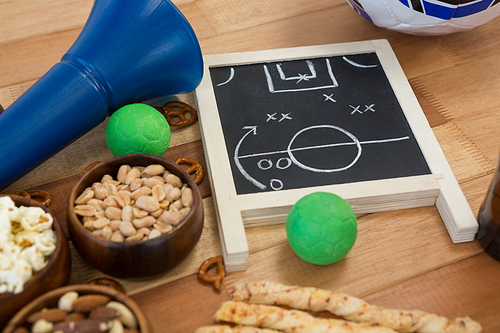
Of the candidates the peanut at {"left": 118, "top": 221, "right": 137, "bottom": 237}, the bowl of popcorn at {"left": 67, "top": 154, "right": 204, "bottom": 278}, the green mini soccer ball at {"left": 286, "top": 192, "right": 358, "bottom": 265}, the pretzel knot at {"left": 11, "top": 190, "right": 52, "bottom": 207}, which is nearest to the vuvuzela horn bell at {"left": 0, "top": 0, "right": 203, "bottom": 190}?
the pretzel knot at {"left": 11, "top": 190, "right": 52, "bottom": 207}

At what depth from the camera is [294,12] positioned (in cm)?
125

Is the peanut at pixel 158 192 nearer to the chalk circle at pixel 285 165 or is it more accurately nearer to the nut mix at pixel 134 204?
the nut mix at pixel 134 204

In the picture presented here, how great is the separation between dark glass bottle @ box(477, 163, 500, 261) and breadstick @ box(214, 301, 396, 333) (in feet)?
0.83

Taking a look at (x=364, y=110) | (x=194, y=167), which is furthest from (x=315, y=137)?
(x=194, y=167)

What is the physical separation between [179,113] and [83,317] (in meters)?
0.49

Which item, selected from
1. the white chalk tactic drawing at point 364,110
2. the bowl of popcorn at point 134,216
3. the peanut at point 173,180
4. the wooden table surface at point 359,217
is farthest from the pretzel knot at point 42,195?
the white chalk tactic drawing at point 364,110

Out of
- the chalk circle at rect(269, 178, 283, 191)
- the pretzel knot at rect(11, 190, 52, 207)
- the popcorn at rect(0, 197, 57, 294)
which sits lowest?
the pretzel knot at rect(11, 190, 52, 207)

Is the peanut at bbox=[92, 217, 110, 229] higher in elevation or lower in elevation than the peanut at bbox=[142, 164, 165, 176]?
lower

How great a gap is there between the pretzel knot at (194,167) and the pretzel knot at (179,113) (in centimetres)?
10

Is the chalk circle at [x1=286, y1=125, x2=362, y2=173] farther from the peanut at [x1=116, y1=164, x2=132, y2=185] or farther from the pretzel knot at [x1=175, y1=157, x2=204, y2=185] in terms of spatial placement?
the peanut at [x1=116, y1=164, x2=132, y2=185]

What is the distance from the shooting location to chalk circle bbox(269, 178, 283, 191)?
83cm

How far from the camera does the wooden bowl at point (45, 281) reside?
2.02 feet

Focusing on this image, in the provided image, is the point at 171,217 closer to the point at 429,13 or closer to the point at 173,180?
the point at 173,180

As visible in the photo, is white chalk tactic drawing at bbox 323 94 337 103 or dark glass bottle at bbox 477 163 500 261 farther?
white chalk tactic drawing at bbox 323 94 337 103
